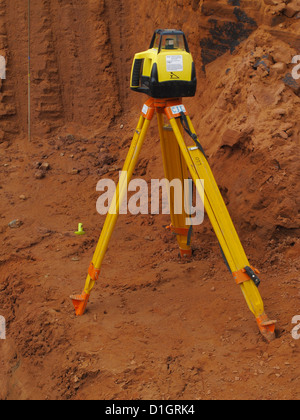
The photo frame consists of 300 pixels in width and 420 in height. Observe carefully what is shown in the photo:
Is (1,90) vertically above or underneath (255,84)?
underneath

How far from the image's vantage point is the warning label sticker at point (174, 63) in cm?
378

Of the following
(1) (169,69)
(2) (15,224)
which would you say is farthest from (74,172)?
(1) (169,69)

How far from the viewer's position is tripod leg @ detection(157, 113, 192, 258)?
14.6ft

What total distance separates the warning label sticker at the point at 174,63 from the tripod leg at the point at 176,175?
45 cm

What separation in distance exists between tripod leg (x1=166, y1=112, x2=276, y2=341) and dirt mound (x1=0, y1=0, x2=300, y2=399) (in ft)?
0.69

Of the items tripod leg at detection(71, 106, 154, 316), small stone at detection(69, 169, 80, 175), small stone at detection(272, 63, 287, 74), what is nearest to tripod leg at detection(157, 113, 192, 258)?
tripod leg at detection(71, 106, 154, 316)

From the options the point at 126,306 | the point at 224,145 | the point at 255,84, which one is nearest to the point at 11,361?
the point at 126,306

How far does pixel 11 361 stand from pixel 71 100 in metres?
4.70

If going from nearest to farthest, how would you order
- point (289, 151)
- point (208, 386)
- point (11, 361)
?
point (208, 386)
point (11, 361)
point (289, 151)

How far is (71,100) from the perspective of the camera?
7.72 meters

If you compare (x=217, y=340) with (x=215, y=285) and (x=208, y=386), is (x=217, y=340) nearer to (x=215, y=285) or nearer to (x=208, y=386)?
(x=208, y=386)

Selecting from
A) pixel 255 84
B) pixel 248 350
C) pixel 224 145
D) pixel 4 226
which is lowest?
pixel 4 226

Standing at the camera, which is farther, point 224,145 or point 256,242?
point 224,145

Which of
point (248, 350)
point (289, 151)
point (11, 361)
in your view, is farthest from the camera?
point (289, 151)
